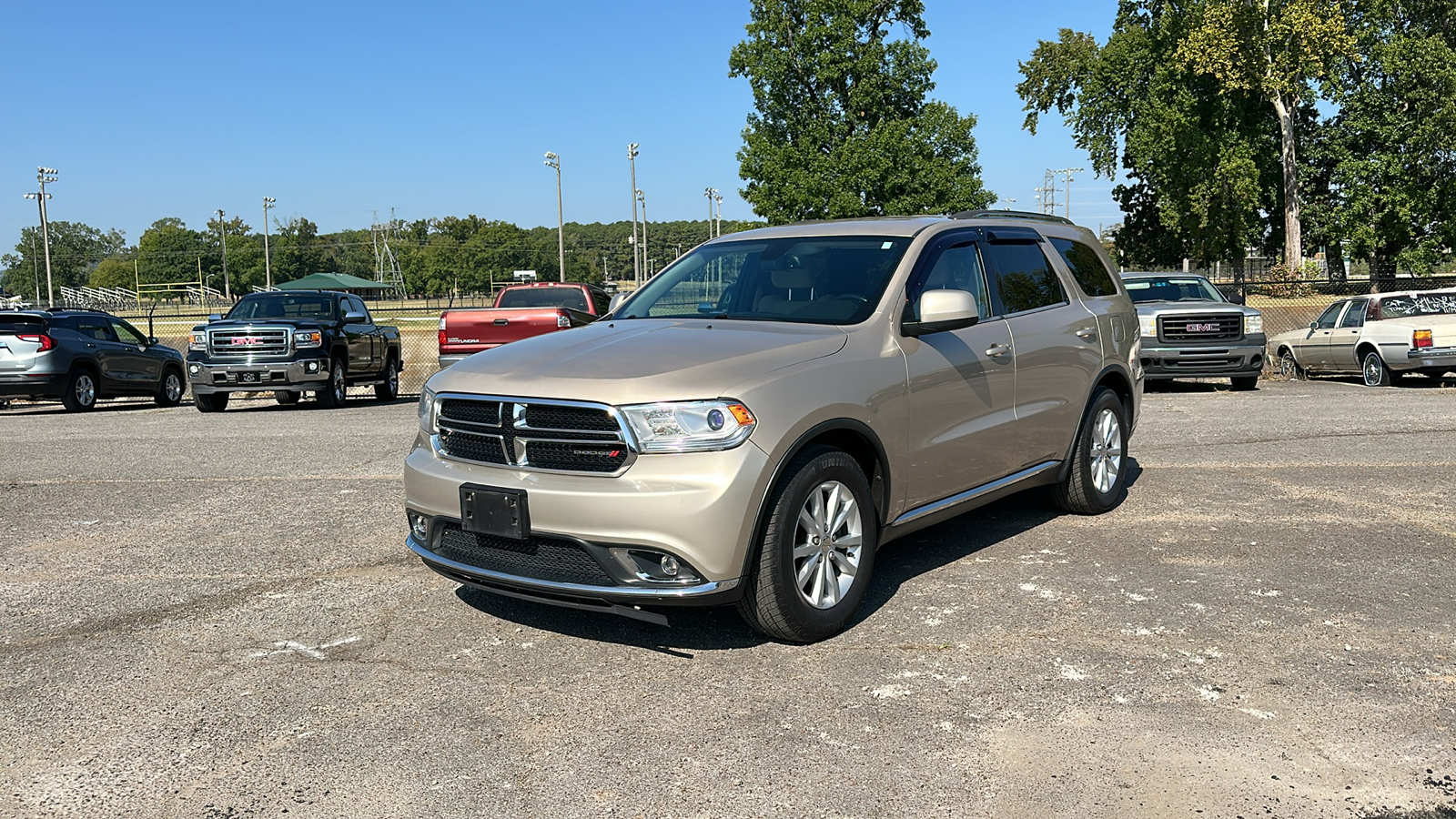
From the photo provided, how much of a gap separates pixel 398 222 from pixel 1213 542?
565 feet

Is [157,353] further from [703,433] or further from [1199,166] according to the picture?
[1199,166]

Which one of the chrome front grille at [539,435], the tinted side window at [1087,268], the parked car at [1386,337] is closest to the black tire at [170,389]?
the tinted side window at [1087,268]

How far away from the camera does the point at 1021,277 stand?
688 centimetres

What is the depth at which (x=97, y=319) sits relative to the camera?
1909 centimetres

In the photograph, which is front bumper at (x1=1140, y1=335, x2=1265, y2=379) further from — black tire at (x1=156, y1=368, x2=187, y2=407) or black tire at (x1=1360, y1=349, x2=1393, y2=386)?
black tire at (x1=156, y1=368, x2=187, y2=407)

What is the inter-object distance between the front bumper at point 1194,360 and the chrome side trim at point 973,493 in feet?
34.9

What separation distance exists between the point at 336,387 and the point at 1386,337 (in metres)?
15.5

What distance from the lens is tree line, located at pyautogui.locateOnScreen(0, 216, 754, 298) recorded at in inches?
5615

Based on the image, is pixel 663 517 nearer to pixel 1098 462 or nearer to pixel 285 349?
pixel 1098 462

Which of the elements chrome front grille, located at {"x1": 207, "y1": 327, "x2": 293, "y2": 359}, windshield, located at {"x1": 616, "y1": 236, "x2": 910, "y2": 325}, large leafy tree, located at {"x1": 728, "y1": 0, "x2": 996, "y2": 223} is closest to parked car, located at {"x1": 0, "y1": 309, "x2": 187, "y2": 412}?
chrome front grille, located at {"x1": 207, "y1": 327, "x2": 293, "y2": 359}

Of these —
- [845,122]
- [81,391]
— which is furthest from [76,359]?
[845,122]

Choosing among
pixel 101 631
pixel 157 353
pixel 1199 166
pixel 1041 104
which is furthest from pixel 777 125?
pixel 101 631

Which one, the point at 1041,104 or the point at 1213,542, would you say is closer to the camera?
the point at 1213,542

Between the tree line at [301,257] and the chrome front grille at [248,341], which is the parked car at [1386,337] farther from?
the tree line at [301,257]
